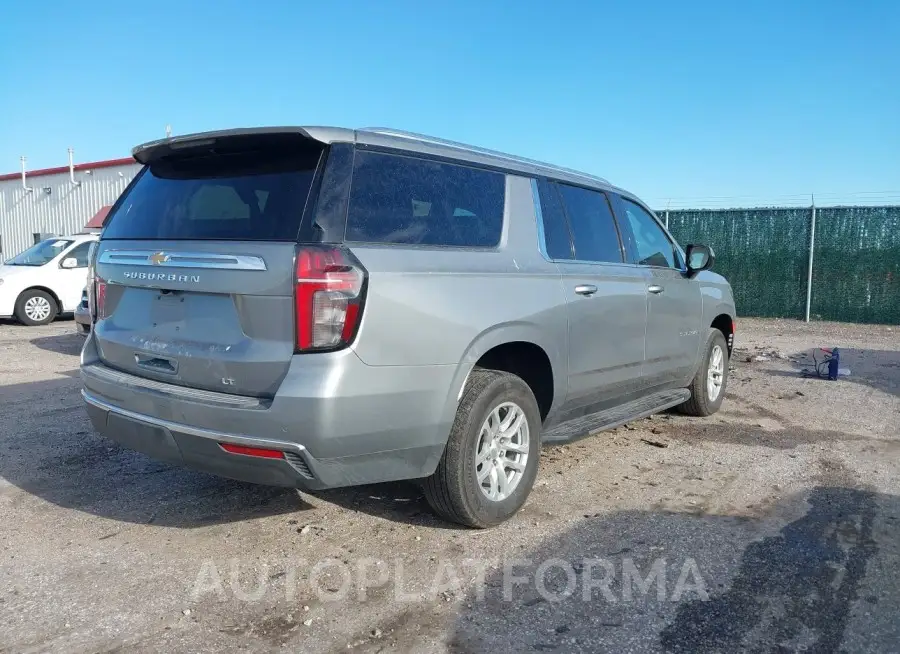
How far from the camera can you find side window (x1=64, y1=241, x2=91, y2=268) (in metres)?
13.1

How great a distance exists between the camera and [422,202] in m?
3.54

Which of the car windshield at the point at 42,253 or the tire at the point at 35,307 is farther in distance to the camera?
the car windshield at the point at 42,253

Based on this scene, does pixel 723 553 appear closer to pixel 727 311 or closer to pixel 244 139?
pixel 244 139

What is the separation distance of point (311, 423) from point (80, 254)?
12.0 m

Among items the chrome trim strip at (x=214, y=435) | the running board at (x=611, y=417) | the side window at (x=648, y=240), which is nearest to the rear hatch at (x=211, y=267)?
the chrome trim strip at (x=214, y=435)

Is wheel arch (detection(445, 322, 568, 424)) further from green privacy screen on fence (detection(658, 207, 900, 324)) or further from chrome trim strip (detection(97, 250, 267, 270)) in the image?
green privacy screen on fence (detection(658, 207, 900, 324))

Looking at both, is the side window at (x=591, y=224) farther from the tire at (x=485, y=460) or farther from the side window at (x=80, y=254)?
Result: the side window at (x=80, y=254)

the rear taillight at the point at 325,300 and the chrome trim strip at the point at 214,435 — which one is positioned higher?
the rear taillight at the point at 325,300

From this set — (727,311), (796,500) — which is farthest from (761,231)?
(796,500)

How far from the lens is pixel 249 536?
3.67 metres

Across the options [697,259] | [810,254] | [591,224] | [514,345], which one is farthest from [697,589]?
[810,254]

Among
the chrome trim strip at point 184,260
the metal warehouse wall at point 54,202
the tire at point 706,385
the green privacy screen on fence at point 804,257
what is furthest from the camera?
the metal warehouse wall at point 54,202

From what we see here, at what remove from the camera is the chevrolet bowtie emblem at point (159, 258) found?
3.37 metres

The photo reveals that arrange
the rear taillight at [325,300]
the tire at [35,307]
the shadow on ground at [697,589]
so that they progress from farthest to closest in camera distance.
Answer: the tire at [35,307] < the rear taillight at [325,300] < the shadow on ground at [697,589]
